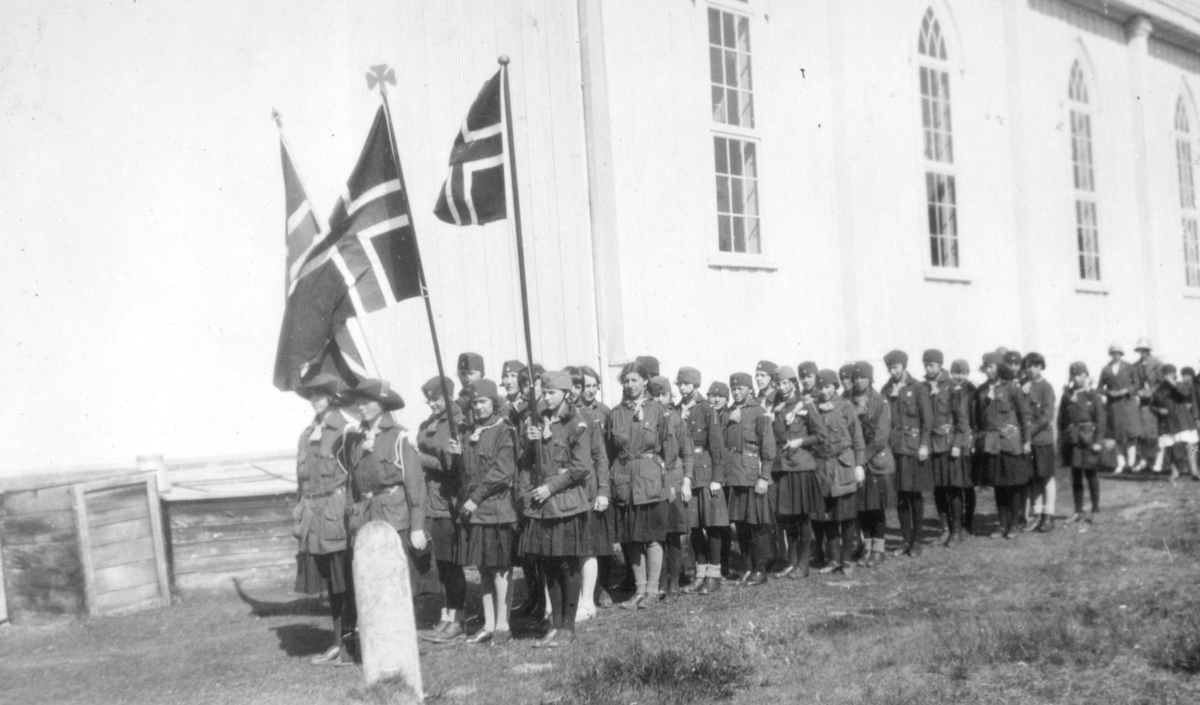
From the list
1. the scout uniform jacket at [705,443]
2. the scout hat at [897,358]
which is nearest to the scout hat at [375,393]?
the scout uniform jacket at [705,443]

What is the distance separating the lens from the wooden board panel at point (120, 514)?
383 inches

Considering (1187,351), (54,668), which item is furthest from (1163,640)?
(1187,351)

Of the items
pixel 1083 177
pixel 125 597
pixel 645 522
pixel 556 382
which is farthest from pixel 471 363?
pixel 1083 177

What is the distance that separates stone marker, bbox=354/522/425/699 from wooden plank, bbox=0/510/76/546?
4533 mm

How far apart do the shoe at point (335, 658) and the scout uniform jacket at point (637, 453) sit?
2.58m

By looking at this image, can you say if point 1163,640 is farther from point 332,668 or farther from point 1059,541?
point 332,668

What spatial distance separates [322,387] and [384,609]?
220 cm

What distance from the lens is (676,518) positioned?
372 inches

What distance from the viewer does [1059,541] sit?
1100cm

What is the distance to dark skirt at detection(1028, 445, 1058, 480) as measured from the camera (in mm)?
11633

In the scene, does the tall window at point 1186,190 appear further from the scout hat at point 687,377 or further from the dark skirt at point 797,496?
the scout hat at point 687,377

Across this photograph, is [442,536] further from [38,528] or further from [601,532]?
[38,528]

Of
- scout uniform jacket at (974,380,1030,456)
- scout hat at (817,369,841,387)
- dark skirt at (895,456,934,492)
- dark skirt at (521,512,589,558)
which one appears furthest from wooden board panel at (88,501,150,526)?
scout uniform jacket at (974,380,1030,456)

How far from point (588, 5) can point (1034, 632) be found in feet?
24.3
